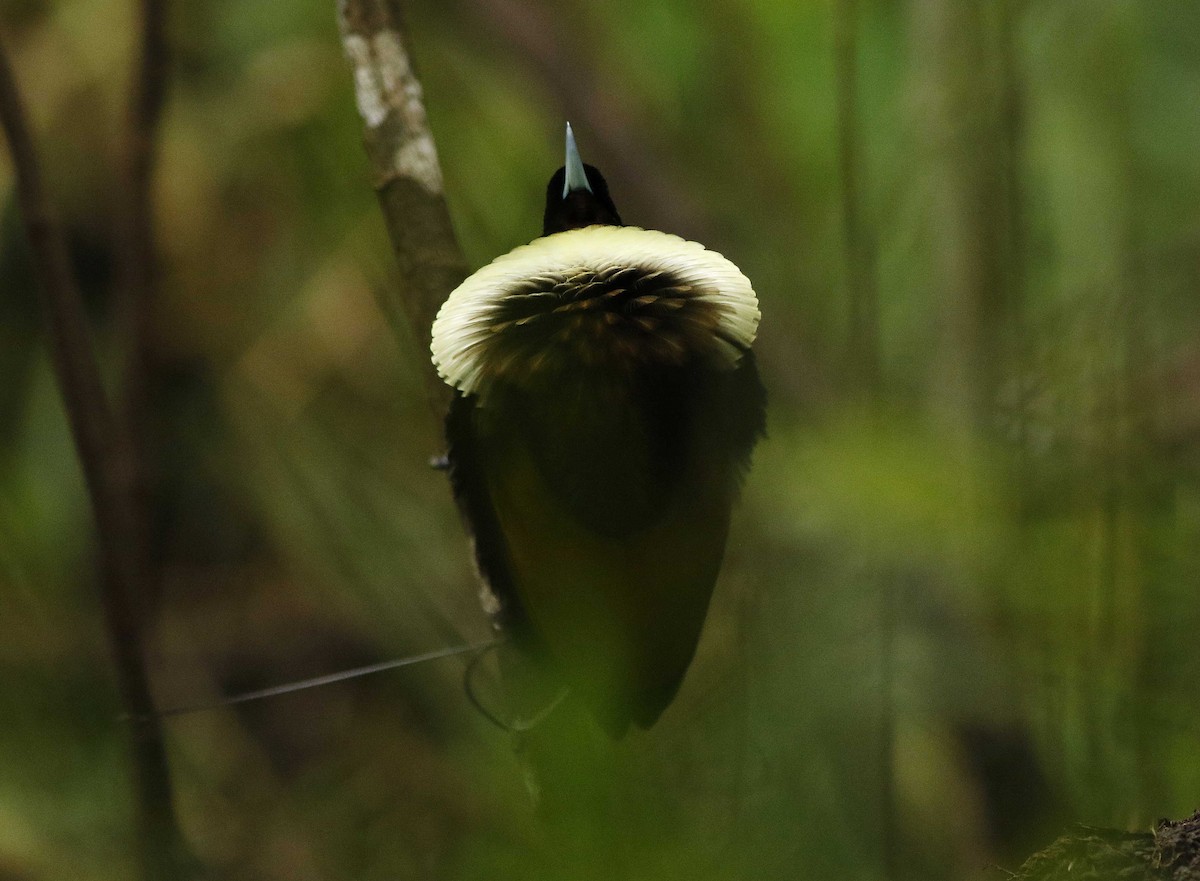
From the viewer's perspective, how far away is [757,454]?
169 cm

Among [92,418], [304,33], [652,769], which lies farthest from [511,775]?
[304,33]

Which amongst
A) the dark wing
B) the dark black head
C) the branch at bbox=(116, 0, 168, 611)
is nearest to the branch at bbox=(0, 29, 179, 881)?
the branch at bbox=(116, 0, 168, 611)

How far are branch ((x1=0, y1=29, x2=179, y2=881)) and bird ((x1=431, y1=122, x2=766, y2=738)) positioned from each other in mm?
424

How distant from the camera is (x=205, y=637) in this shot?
2.56 m

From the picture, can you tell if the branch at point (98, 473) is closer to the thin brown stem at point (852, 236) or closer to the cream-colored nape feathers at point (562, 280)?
the cream-colored nape feathers at point (562, 280)

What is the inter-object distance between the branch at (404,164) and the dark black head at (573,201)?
0.12 meters

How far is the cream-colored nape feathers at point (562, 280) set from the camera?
1.16m

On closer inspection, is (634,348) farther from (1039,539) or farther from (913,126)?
(913,126)

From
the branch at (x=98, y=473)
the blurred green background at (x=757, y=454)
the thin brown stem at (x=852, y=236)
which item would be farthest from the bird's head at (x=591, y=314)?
the branch at (x=98, y=473)

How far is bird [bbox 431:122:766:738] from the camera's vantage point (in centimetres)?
110

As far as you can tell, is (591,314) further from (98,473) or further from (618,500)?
(98,473)

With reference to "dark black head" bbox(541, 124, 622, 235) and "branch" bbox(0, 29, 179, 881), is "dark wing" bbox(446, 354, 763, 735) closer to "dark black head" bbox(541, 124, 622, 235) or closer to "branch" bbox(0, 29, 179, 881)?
"dark black head" bbox(541, 124, 622, 235)

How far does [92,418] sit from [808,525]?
91cm

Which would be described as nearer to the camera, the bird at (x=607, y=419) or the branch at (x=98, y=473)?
the bird at (x=607, y=419)
